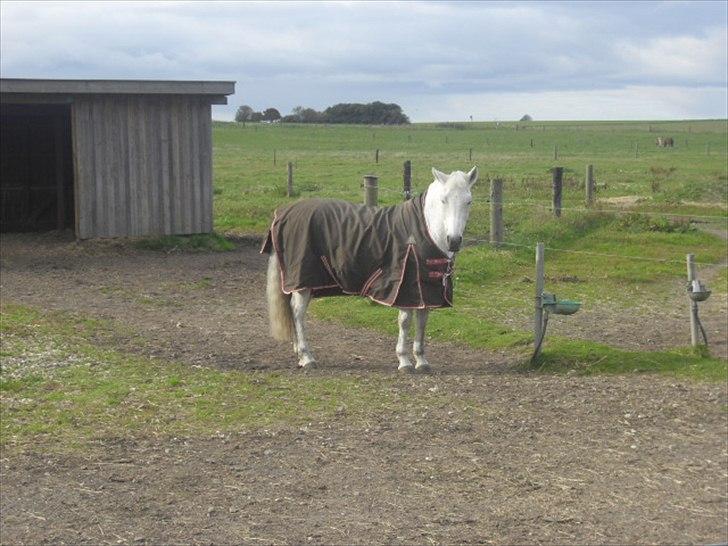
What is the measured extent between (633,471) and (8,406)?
4.55 m

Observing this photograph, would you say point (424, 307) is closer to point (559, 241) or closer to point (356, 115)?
point (559, 241)

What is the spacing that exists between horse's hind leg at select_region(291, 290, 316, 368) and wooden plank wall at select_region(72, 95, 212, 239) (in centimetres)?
782

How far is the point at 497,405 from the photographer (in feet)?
25.7

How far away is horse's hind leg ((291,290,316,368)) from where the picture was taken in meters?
9.20

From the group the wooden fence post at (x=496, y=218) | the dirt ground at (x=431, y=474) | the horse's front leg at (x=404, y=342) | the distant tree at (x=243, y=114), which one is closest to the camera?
the dirt ground at (x=431, y=474)

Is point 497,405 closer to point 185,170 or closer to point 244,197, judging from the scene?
point 185,170

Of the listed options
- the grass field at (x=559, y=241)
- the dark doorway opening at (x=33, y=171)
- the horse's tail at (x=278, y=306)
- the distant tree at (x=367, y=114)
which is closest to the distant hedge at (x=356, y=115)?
the distant tree at (x=367, y=114)

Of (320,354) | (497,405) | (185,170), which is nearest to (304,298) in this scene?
(320,354)

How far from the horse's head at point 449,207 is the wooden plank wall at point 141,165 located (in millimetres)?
8996

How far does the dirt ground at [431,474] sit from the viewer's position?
5.51 m

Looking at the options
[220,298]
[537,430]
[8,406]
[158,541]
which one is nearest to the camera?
[158,541]

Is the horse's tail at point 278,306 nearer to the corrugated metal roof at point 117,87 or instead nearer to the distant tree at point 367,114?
the corrugated metal roof at point 117,87

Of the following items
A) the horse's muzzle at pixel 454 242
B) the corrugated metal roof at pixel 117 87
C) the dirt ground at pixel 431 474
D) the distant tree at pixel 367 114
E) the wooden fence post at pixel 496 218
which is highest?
the distant tree at pixel 367 114

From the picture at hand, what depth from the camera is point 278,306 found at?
31.4 ft
